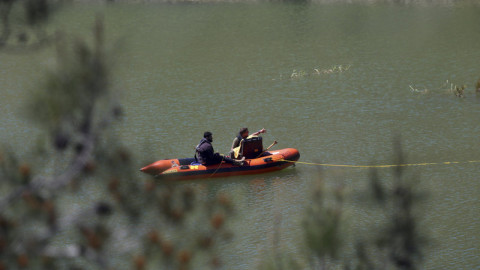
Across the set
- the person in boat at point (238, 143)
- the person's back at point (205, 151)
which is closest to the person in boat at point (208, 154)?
the person's back at point (205, 151)

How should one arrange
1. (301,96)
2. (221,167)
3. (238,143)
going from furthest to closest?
1. (301,96)
2. (238,143)
3. (221,167)

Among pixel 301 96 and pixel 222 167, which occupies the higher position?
pixel 301 96

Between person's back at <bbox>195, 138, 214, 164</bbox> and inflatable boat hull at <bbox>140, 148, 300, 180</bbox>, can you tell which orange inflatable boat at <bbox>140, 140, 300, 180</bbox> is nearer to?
inflatable boat hull at <bbox>140, 148, 300, 180</bbox>

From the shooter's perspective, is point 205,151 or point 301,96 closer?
point 205,151

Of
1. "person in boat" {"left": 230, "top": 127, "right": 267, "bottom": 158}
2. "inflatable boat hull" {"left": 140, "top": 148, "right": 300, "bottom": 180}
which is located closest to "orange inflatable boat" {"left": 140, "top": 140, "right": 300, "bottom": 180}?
"inflatable boat hull" {"left": 140, "top": 148, "right": 300, "bottom": 180}

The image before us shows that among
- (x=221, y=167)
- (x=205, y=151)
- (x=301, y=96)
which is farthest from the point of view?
(x=301, y=96)

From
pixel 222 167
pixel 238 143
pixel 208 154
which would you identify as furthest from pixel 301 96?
pixel 208 154

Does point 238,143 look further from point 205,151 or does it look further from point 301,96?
point 301,96

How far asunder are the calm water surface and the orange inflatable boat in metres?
0.20

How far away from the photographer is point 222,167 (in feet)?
51.9

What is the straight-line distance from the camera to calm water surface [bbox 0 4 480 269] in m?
13.6

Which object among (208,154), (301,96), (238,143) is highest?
(301,96)

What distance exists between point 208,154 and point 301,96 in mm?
7856

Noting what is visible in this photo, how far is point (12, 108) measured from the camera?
21.8 meters
